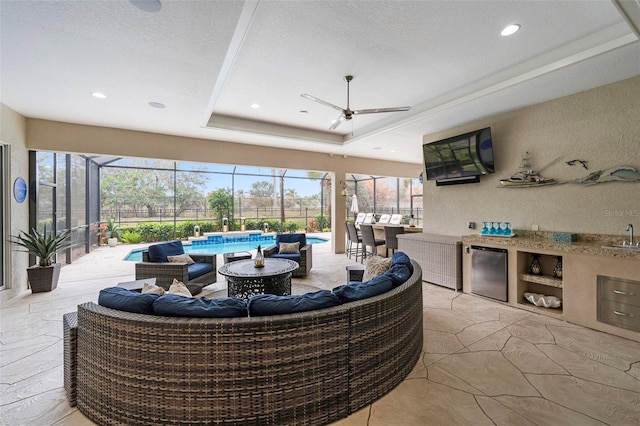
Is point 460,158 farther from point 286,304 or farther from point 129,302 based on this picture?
point 129,302

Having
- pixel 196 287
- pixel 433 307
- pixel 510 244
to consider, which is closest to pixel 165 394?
pixel 196 287

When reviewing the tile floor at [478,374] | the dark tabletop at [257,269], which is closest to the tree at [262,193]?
the dark tabletop at [257,269]

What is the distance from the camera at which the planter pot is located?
436 centimetres

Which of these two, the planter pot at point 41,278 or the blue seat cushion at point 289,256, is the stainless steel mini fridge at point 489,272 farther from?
the planter pot at point 41,278

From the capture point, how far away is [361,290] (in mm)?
2023

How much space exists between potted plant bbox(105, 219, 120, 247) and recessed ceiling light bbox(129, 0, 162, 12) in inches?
369

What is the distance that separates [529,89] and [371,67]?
6.70 ft

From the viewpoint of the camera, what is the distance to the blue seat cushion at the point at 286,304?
5.57ft

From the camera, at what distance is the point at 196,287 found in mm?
4137

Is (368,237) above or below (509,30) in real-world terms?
below

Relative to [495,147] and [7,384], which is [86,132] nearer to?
[7,384]

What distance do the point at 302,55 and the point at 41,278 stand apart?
530cm

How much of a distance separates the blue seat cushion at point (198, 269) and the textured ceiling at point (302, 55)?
7.98 feet

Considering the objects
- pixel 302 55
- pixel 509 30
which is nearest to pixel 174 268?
pixel 302 55
